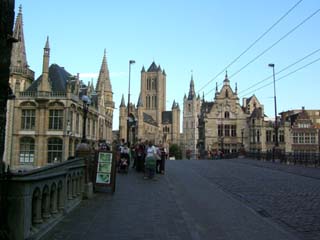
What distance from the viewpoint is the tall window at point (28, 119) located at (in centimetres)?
5725

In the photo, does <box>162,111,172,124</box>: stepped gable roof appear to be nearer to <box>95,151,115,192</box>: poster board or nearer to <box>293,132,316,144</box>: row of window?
<box>293,132,316,144</box>: row of window

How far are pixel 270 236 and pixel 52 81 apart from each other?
59312mm

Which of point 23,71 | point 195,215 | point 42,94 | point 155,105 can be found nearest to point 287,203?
point 195,215

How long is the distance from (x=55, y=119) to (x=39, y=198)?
5209cm

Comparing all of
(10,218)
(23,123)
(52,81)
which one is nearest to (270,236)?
(10,218)

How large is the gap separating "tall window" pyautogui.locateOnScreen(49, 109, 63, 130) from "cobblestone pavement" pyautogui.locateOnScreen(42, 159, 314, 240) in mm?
44574

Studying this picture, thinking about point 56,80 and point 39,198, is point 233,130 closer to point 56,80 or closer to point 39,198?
point 56,80

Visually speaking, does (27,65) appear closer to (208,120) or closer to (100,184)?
(208,120)

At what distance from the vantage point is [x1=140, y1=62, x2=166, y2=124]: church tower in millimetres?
162625

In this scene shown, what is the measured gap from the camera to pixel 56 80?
2480 inches

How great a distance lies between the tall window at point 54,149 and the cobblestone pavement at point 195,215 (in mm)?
43940

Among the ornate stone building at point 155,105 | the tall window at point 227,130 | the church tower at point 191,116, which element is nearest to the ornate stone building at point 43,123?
the tall window at point 227,130

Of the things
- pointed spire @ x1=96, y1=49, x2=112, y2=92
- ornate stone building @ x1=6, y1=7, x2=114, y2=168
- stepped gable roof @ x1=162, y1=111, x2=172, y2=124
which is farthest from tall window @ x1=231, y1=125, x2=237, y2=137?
stepped gable roof @ x1=162, y1=111, x2=172, y2=124

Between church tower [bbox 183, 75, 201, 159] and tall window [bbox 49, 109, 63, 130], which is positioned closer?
tall window [bbox 49, 109, 63, 130]
